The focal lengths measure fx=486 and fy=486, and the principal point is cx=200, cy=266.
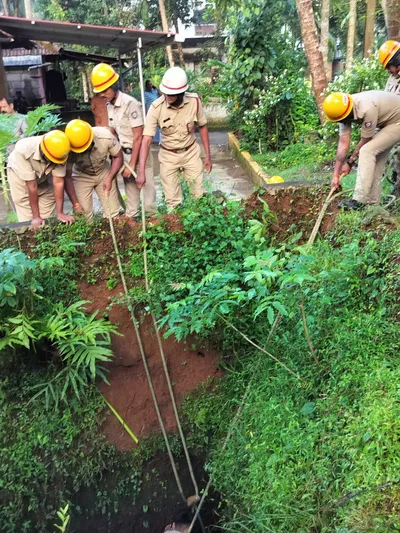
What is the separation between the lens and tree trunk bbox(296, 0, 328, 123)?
28.0 ft

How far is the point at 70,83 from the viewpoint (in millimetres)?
18062

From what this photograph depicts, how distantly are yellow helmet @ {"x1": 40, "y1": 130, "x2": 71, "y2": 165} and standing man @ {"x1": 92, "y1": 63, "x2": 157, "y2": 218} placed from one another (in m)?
0.93

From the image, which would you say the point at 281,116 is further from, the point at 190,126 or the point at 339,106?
the point at 339,106

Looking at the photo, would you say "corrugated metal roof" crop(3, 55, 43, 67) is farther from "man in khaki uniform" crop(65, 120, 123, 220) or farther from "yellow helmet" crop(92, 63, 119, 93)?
"man in khaki uniform" crop(65, 120, 123, 220)

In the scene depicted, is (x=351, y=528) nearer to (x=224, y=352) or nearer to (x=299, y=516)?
(x=299, y=516)

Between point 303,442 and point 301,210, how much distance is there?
8.96 feet

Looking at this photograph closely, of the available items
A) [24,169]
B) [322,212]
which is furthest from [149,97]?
[322,212]

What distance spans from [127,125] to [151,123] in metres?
0.35

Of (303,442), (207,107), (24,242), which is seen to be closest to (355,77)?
(24,242)

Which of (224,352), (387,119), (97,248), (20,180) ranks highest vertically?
(387,119)

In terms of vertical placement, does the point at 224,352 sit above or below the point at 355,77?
below

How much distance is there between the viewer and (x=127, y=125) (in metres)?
5.37

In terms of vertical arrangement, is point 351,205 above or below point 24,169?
below

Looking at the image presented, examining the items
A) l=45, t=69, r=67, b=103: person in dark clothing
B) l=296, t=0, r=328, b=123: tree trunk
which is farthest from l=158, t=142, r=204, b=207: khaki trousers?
l=45, t=69, r=67, b=103: person in dark clothing
